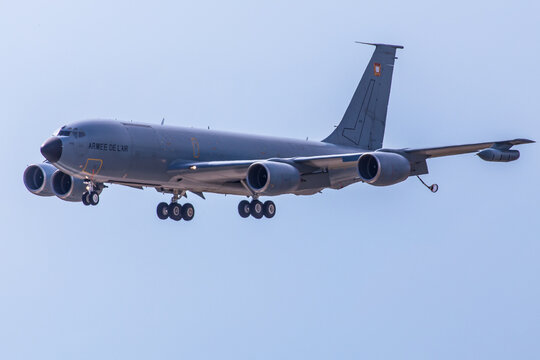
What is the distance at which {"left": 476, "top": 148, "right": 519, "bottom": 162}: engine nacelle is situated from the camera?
53.3 m

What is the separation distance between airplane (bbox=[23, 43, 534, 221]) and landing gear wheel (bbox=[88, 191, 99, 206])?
0.17ft

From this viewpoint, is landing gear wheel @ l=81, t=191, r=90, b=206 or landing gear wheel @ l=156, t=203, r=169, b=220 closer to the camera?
landing gear wheel @ l=81, t=191, r=90, b=206

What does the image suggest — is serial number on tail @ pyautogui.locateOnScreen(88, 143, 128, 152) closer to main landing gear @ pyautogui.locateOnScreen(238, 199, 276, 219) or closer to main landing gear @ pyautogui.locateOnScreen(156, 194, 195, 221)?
main landing gear @ pyautogui.locateOnScreen(156, 194, 195, 221)

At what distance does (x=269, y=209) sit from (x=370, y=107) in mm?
12101

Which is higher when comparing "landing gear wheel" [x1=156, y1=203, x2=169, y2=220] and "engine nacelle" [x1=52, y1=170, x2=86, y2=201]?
"engine nacelle" [x1=52, y1=170, x2=86, y2=201]

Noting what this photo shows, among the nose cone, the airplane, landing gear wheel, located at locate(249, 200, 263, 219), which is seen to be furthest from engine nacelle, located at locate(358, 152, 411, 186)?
the nose cone

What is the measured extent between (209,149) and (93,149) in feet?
21.6

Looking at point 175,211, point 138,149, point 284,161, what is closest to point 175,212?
point 175,211

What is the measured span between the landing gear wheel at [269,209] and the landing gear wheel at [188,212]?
3802 mm

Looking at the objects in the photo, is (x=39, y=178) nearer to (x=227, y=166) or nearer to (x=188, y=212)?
(x=188, y=212)

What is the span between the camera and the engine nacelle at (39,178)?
60.7 m

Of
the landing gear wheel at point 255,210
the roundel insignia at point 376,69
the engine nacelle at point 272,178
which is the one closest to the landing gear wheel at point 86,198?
the engine nacelle at point 272,178

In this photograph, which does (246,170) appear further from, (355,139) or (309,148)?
(355,139)

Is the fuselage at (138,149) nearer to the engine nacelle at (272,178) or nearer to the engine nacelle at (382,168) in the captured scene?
the engine nacelle at (272,178)
